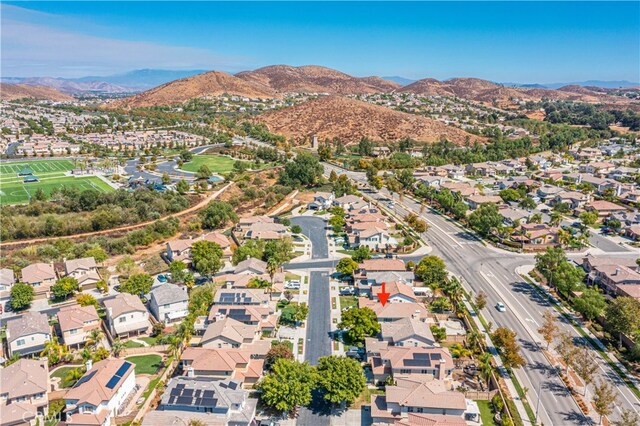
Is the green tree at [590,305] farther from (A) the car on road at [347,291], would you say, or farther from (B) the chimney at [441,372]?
(A) the car on road at [347,291]

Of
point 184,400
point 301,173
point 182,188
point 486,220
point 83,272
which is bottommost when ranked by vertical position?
point 83,272

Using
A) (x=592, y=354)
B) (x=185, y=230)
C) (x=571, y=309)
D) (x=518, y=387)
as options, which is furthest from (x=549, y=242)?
(x=185, y=230)

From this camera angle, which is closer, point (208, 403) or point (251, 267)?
point (208, 403)

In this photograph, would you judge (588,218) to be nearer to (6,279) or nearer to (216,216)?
(216,216)

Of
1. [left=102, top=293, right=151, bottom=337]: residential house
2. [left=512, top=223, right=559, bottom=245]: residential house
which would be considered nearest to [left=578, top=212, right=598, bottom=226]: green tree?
[left=512, top=223, right=559, bottom=245]: residential house

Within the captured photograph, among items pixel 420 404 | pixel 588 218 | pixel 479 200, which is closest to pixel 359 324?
pixel 420 404

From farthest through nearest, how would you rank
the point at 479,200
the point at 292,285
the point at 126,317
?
the point at 479,200, the point at 292,285, the point at 126,317

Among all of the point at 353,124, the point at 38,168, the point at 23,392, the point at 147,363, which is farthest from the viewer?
the point at 353,124
